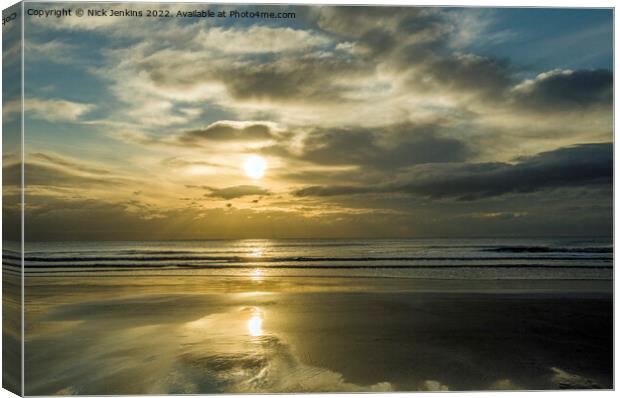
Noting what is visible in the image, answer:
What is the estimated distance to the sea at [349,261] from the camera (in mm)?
14500

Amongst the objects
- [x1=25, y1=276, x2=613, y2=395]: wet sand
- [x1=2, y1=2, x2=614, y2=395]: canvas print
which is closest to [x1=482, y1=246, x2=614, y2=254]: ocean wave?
[x1=25, y1=276, x2=613, y2=395]: wet sand

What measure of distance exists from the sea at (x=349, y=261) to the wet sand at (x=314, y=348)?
16.5 feet

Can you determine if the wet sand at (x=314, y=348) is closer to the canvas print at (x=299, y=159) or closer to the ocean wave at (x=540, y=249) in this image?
the canvas print at (x=299, y=159)

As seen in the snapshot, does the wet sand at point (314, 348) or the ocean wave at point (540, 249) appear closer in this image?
the wet sand at point (314, 348)

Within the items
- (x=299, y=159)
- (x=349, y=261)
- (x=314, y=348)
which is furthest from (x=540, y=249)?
(x=314, y=348)

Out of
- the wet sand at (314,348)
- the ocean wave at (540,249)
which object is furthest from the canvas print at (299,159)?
the ocean wave at (540,249)

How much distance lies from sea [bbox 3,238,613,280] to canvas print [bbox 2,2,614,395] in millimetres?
5507

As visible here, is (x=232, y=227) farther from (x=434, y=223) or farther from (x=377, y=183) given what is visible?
(x=434, y=223)

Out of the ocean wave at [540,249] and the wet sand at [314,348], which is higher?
the ocean wave at [540,249]

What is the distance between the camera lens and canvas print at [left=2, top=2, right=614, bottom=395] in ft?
18.6

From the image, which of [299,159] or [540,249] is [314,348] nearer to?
[299,159]

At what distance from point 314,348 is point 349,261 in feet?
39.3

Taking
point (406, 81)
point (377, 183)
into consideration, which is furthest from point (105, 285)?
point (406, 81)

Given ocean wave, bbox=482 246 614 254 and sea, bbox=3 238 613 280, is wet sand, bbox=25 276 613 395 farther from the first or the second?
ocean wave, bbox=482 246 614 254
